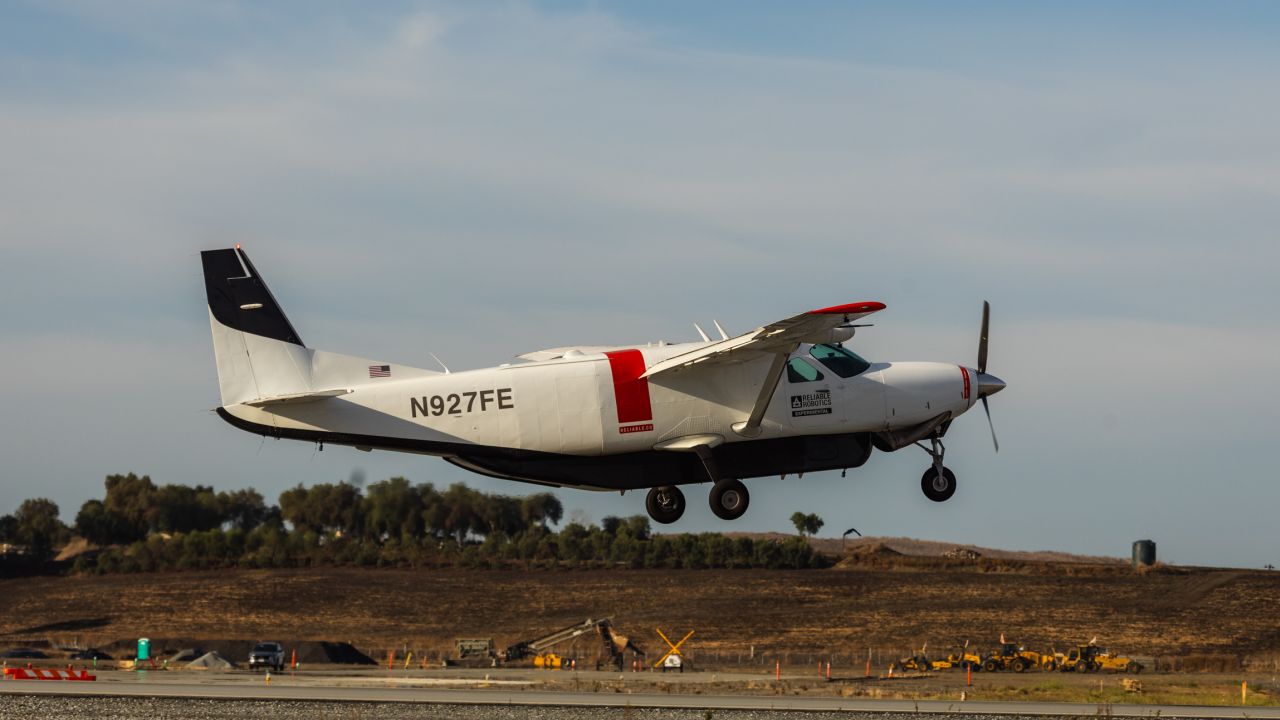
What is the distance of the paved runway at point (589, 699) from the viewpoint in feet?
167

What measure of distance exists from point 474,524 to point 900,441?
88.4m

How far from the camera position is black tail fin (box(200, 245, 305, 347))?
3356 centimetres

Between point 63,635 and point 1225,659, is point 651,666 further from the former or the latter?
point 63,635

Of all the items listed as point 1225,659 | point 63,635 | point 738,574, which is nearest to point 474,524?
point 738,574

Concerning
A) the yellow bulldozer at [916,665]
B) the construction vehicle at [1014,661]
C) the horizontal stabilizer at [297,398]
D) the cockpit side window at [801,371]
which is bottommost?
the yellow bulldozer at [916,665]

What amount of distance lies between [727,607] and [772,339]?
65042 millimetres

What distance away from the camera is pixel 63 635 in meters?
97.8

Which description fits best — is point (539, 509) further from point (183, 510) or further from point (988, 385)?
point (988, 385)

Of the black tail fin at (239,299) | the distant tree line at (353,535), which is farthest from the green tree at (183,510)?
the black tail fin at (239,299)

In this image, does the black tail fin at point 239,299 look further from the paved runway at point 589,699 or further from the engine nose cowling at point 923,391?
the paved runway at point 589,699

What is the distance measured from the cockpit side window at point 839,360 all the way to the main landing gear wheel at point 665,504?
4544 mm

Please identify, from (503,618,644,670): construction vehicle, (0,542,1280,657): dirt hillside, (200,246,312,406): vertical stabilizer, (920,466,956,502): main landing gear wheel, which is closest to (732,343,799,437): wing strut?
(920,466,956,502): main landing gear wheel

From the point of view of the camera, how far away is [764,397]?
33469mm

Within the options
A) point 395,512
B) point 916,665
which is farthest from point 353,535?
point 916,665
